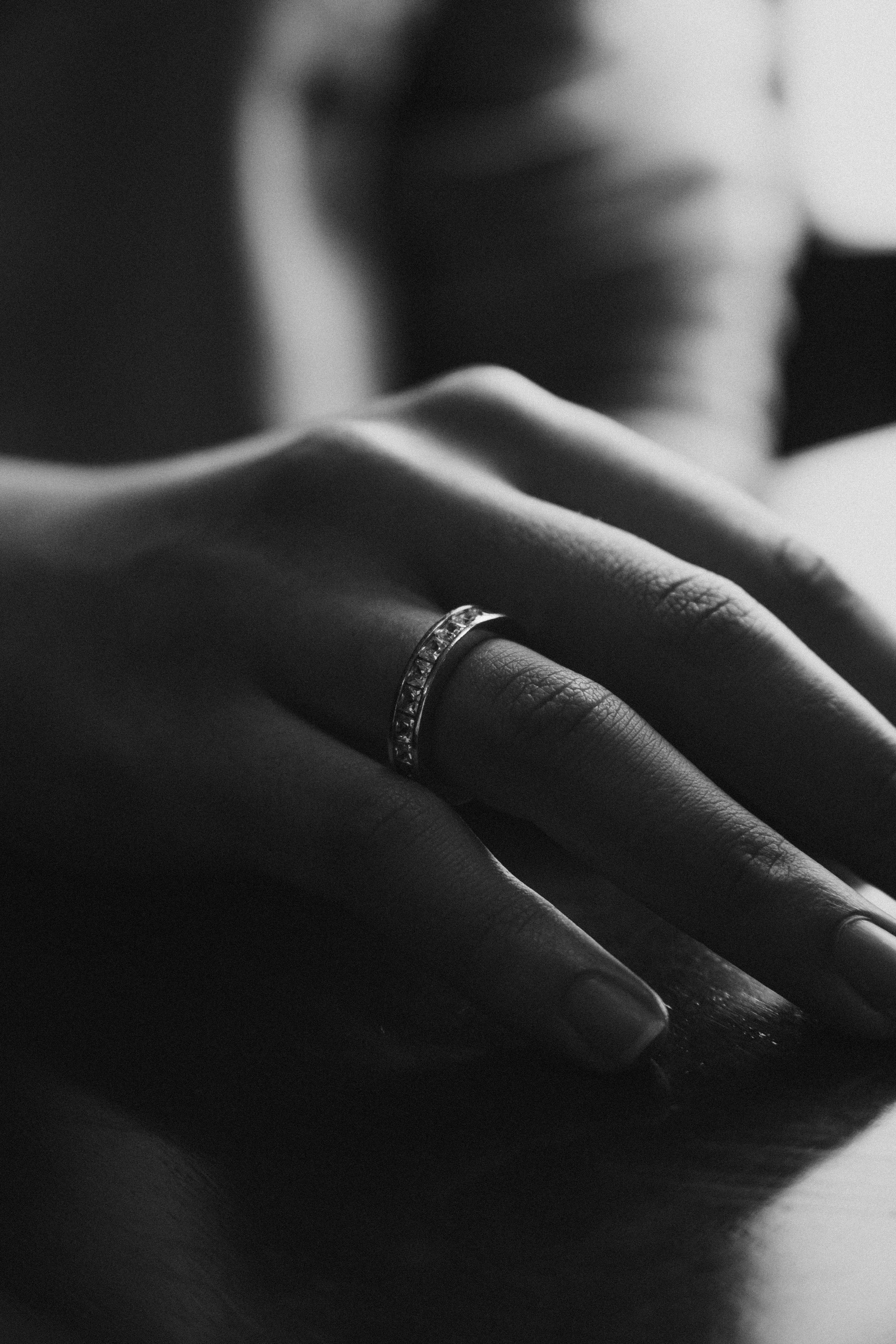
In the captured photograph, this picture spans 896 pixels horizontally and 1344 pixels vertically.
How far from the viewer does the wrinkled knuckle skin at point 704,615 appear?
0.40m

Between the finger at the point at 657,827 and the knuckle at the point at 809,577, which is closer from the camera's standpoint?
the finger at the point at 657,827

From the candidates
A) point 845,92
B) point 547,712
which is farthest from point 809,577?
point 845,92

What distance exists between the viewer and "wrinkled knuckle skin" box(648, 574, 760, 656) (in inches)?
15.6

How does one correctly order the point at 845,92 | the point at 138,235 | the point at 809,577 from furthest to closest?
the point at 845,92, the point at 138,235, the point at 809,577

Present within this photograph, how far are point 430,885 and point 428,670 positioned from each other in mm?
72

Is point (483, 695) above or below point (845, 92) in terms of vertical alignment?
below

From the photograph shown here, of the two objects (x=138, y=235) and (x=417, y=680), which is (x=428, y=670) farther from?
(x=138, y=235)

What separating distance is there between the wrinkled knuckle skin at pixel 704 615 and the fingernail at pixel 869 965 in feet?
0.35

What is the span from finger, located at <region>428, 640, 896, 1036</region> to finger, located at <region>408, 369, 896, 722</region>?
0.12 metres

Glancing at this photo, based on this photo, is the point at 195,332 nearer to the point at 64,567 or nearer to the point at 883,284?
the point at 64,567

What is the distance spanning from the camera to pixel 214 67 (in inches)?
31.2

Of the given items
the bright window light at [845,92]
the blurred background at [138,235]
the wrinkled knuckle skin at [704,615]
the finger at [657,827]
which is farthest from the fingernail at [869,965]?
the bright window light at [845,92]

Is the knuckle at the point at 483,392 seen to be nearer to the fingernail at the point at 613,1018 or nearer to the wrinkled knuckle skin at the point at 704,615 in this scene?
the wrinkled knuckle skin at the point at 704,615

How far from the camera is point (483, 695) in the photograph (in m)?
0.38
